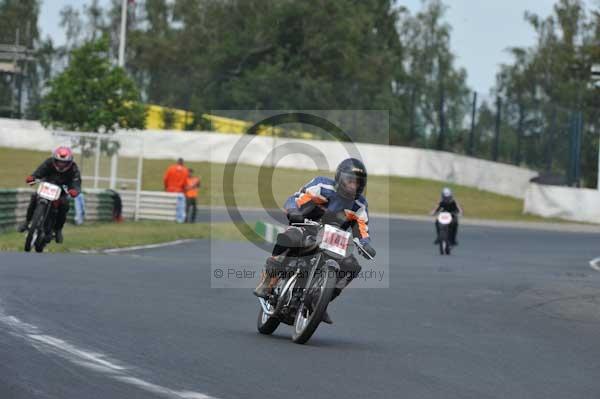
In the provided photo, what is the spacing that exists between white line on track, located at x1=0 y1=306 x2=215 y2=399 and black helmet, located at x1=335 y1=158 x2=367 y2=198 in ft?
8.03

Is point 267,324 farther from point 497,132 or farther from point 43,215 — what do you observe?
point 497,132

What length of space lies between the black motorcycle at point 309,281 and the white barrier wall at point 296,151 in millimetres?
39736

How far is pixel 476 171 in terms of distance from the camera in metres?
50.9

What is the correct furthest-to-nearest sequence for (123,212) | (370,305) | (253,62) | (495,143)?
(253,62)
(495,143)
(123,212)
(370,305)

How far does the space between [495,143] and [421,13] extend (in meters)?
36.8

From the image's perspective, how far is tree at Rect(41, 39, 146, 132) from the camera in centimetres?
3272

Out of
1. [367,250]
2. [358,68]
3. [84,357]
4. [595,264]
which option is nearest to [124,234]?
[595,264]

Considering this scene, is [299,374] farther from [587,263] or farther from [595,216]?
[595,216]

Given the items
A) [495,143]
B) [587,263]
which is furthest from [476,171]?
[587,263]

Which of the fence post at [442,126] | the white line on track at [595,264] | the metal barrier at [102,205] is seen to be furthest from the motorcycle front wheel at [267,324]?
the fence post at [442,126]

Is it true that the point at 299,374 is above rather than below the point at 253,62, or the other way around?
below

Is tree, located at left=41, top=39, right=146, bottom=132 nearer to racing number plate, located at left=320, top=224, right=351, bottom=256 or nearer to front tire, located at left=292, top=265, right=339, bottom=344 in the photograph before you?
front tire, located at left=292, top=265, right=339, bottom=344

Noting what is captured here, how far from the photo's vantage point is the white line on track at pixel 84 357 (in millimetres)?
6527

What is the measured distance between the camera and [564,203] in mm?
41875
